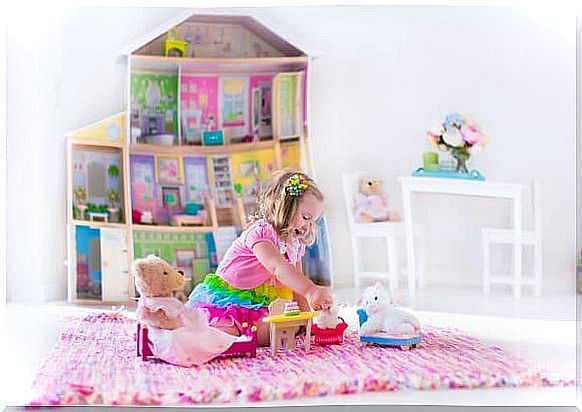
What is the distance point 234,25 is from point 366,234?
1011mm

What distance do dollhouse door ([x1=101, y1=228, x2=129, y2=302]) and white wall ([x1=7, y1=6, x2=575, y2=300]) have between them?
0.65 feet

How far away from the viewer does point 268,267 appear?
289 cm

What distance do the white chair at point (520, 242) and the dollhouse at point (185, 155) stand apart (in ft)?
2.16

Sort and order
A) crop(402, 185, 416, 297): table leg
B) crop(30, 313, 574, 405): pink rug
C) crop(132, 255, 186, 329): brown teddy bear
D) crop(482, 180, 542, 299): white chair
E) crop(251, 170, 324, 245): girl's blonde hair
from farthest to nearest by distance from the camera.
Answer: crop(402, 185, 416, 297): table leg → crop(482, 180, 542, 299): white chair → crop(251, 170, 324, 245): girl's blonde hair → crop(132, 255, 186, 329): brown teddy bear → crop(30, 313, 574, 405): pink rug

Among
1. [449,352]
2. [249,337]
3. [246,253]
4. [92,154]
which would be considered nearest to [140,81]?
[92,154]

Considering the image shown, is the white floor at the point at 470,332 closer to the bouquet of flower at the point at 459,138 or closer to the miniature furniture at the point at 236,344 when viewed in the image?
the miniature furniture at the point at 236,344

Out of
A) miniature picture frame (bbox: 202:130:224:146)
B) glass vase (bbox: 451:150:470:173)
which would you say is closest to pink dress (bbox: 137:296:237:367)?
miniature picture frame (bbox: 202:130:224:146)

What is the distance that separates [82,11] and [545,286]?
211 cm

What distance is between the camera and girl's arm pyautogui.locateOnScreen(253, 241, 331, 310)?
2852 millimetres

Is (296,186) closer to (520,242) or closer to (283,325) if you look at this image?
(283,325)

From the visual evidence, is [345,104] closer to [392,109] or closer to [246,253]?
[392,109]

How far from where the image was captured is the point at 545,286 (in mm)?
3496

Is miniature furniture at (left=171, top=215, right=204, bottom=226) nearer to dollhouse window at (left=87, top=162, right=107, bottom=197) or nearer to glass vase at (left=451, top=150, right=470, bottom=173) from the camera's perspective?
dollhouse window at (left=87, top=162, right=107, bottom=197)

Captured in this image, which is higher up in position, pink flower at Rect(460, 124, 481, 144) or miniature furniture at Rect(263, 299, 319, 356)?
pink flower at Rect(460, 124, 481, 144)
